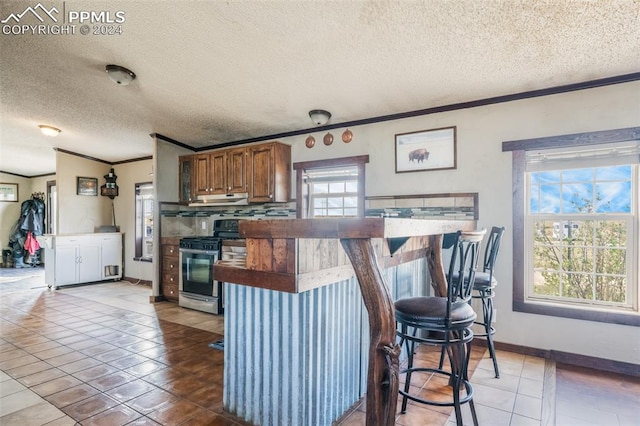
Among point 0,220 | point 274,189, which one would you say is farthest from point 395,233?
point 0,220

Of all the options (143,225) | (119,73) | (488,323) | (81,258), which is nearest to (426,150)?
(488,323)

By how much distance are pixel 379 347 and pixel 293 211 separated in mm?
3459

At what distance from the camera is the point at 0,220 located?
860cm

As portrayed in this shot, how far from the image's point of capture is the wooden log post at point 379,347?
4.21ft

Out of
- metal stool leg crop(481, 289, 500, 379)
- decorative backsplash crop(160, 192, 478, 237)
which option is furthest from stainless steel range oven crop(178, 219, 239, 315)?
metal stool leg crop(481, 289, 500, 379)

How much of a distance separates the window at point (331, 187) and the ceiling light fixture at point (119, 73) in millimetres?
2128

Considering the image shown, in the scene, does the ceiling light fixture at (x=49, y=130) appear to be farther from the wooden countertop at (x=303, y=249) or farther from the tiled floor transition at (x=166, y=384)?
the wooden countertop at (x=303, y=249)

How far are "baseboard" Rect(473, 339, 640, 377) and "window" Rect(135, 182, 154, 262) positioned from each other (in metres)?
6.10

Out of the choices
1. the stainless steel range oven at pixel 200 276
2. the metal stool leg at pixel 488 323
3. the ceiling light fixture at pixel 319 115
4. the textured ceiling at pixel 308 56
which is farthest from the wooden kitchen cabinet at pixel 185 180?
the metal stool leg at pixel 488 323

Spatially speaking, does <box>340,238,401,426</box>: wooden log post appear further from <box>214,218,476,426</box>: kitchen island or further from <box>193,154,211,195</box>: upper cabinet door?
<box>193,154,211,195</box>: upper cabinet door

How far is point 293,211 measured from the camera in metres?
4.66

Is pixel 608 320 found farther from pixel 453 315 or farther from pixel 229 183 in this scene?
pixel 229 183

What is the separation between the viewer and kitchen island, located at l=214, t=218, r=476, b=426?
4.26 ft

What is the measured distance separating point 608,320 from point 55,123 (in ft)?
23.1
